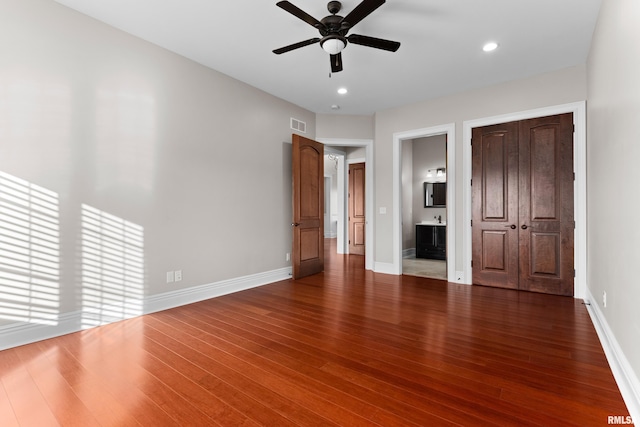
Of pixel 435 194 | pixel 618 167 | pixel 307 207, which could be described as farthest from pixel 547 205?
pixel 307 207

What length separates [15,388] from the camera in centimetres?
196

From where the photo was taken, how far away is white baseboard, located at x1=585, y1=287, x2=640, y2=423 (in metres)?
1.69

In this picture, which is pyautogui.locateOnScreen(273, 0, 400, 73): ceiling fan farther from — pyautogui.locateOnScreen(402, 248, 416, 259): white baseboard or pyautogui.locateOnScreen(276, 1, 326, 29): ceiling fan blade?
pyautogui.locateOnScreen(402, 248, 416, 259): white baseboard

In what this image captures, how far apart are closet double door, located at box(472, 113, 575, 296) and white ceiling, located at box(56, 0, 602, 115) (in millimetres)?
861

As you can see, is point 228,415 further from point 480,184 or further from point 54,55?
point 480,184

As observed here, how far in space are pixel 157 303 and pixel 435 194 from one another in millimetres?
6104

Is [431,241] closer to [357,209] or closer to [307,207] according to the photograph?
[357,209]

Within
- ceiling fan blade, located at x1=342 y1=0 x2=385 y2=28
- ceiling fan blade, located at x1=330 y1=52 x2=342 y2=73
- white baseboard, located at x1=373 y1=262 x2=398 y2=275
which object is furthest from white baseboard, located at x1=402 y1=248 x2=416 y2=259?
ceiling fan blade, located at x1=342 y1=0 x2=385 y2=28

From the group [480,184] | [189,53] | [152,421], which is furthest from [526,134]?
[152,421]

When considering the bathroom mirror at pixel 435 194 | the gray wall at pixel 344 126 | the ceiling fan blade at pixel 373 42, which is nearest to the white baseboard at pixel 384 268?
the gray wall at pixel 344 126

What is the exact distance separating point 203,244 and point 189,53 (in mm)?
2336

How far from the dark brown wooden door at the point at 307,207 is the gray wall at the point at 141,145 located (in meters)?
0.32

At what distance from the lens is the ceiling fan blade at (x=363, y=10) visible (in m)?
2.38

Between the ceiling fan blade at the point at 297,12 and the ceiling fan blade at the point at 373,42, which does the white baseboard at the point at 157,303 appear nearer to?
the ceiling fan blade at the point at 297,12
